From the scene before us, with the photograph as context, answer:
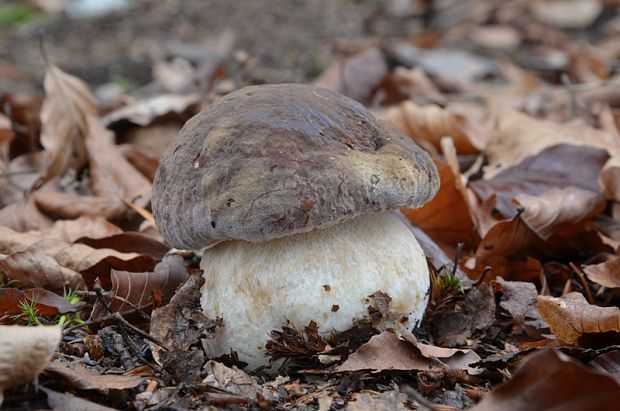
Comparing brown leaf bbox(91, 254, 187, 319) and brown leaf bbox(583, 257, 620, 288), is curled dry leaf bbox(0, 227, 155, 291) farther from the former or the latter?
brown leaf bbox(583, 257, 620, 288)

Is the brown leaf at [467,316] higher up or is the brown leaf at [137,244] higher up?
the brown leaf at [137,244]

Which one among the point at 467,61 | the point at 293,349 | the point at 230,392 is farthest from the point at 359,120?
the point at 467,61

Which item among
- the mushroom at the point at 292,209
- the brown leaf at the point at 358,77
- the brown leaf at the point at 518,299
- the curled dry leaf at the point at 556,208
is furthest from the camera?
the brown leaf at the point at 358,77

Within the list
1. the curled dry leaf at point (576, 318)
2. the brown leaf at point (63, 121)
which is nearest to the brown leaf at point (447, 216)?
the curled dry leaf at point (576, 318)

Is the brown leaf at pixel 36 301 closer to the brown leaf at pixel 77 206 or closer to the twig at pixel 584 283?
the brown leaf at pixel 77 206

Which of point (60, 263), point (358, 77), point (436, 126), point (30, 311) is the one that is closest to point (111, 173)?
point (60, 263)

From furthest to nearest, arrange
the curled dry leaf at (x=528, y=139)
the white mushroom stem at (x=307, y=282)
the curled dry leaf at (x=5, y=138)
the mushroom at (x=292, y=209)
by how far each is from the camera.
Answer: the curled dry leaf at (x=5, y=138) → the curled dry leaf at (x=528, y=139) → the white mushroom stem at (x=307, y=282) → the mushroom at (x=292, y=209)

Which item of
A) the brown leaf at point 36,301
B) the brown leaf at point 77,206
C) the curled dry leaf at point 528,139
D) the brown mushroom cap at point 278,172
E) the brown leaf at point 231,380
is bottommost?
the curled dry leaf at point 528,139

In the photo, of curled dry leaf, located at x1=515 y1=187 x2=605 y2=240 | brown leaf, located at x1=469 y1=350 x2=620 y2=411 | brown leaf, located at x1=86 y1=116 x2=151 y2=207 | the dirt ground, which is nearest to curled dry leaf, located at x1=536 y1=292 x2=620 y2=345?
brown leaf, located at x1=469 y1=350 x2=620 y2=411
